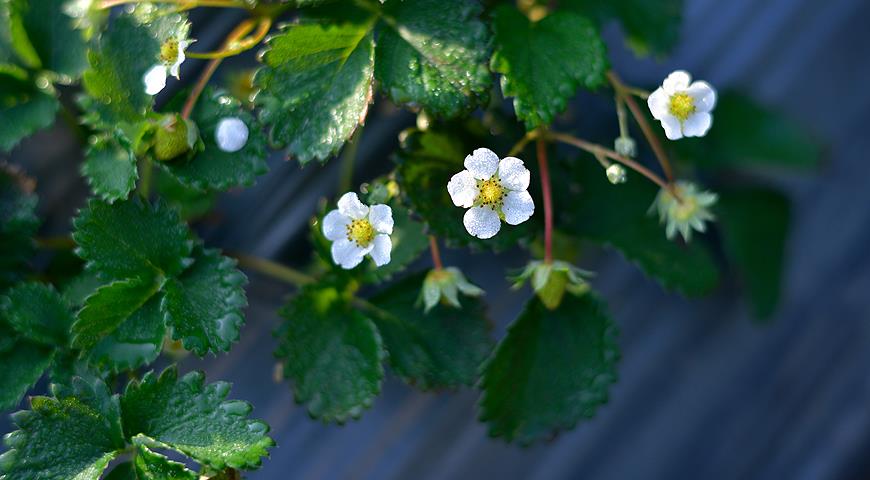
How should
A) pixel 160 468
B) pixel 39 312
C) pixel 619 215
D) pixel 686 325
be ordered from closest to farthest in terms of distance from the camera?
pixel 160 468 → pixel 39 312 → pixel 619 215 → pixel 686 325

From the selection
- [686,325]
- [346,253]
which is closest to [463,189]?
[346,253]

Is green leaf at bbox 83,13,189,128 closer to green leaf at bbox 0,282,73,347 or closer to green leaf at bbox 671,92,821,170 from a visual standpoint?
green leaf at bbox 0,282,73,347

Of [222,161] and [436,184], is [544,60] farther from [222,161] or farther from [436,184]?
[222,161]

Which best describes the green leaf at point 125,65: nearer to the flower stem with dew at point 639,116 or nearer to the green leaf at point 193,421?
the green leaf at point 193,421

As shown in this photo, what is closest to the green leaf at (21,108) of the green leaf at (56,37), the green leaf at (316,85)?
the green leaf at (56,37)

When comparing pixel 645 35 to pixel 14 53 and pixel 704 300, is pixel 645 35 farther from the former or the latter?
pixel 14 53

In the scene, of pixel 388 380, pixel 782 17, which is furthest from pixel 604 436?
pixel 782 17
